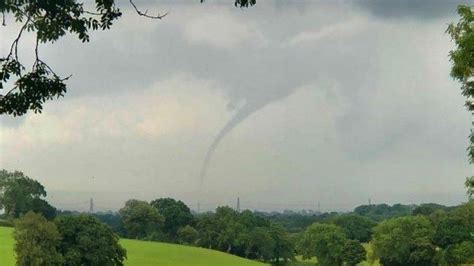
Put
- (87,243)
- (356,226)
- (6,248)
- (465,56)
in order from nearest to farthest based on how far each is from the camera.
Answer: (465,56)
(87,243)
(6,248)
(356,226)

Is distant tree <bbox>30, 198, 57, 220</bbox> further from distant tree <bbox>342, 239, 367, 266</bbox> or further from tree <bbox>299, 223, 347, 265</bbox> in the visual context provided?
distant tree <bbox>342, 239, 367, 266</bbox>

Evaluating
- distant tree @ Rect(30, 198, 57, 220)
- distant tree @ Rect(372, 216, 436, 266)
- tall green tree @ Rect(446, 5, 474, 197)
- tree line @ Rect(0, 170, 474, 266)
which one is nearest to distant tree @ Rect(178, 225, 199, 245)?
tree line @ Rect(0, 170, 474, 266)

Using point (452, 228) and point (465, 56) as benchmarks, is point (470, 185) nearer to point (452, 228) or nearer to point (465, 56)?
point (465, 56)

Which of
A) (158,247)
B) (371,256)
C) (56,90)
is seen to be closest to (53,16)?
(56,90)

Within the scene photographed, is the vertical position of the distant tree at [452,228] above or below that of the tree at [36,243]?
above

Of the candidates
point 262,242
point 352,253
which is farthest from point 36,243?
point 352,253

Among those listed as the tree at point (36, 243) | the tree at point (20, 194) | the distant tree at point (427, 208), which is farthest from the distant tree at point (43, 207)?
the distant tree at point (427, 208)

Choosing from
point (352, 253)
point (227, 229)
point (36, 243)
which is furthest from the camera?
point (227, 229)

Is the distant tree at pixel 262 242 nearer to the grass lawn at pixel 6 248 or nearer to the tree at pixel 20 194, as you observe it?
the tree at pixel 20 194
